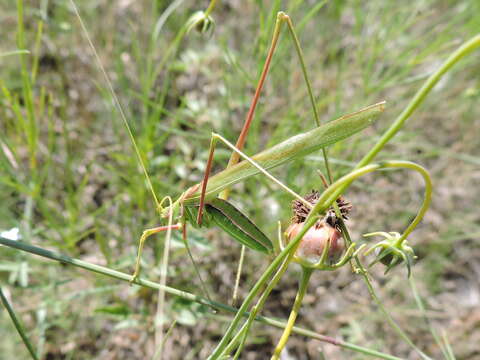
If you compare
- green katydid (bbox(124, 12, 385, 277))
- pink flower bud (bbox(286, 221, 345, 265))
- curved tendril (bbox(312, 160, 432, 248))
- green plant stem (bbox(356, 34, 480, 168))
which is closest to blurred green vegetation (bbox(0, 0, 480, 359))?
green katydid (bbox(124, 12, 385, 277))

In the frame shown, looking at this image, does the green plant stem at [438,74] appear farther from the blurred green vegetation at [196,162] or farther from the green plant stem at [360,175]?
the blurred green vegetation at [196,162]

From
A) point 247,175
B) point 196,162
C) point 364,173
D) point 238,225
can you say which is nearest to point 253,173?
point 247,175

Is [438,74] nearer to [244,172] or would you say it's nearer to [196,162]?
[244,172]

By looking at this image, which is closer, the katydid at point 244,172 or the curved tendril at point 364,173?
the curved tendril at point 364,173

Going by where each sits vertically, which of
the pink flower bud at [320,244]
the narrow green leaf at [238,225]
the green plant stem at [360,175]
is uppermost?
the green plant stem at [360,175]

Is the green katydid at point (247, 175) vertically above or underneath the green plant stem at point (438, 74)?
underneath

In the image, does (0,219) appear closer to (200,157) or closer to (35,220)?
(35,220)

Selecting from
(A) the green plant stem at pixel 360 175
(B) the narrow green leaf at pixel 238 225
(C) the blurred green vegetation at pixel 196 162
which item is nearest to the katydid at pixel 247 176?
(B) the narrow green leaf at pixel 238 225
